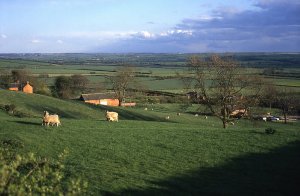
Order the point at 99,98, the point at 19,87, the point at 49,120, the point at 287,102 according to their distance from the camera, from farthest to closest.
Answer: the point at 19,87
the point at 99,98
the point at 287,102
the point at 49,120

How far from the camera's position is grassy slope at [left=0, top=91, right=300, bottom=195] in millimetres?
18781

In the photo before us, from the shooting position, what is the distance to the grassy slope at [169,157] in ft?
61.6

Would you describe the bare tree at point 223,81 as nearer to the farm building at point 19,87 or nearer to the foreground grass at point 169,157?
the foreground grass at point 169,157

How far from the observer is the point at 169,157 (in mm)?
23469

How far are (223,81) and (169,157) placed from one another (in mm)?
22458

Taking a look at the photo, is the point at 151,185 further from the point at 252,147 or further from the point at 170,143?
the point at 252,147

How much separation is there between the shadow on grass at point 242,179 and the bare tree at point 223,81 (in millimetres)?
19206

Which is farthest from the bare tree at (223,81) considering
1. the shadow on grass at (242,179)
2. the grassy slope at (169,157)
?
the shadow on grass at (242,179)

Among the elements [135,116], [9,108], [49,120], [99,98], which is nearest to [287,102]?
[135,116]

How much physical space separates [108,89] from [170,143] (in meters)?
88.3

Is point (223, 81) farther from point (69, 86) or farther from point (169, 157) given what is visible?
point (69, 86)

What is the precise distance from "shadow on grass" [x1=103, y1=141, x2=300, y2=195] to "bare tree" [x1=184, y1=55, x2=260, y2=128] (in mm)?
19206

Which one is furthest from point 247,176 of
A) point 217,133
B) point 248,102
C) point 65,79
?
point 65,79

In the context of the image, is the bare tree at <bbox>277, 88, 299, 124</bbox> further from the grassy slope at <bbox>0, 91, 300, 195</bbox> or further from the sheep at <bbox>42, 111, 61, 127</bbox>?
the sheep at <bbox>42, 111, 61, 127</bbox>
